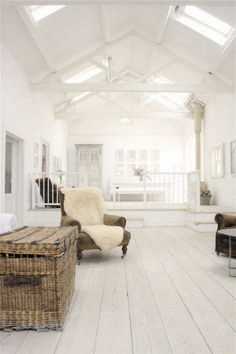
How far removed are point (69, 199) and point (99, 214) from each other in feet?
1.68

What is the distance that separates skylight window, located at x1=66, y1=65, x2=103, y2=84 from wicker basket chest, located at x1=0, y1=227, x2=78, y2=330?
303 inches

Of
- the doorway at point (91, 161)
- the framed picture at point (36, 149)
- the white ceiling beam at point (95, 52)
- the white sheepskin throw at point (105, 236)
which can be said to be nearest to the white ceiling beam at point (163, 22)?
the white ceiling beam at point (95, 52)

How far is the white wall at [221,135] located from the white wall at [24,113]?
483cm

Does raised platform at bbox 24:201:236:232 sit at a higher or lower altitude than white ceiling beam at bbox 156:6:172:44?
lower

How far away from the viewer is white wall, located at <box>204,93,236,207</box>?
7.51 m

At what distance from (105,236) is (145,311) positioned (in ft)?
5.26

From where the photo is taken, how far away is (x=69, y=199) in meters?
4.43

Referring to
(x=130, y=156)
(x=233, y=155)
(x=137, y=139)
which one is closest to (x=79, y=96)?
(x=137, y=139)

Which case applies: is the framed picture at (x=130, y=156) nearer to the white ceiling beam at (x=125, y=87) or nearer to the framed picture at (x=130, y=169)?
the framed picture at (x=130, y=169)

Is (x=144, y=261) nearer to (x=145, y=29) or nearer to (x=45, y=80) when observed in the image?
(x=45, y=80)

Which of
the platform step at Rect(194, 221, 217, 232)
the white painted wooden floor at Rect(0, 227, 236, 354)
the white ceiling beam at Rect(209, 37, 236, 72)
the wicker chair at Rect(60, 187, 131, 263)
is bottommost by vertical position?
the white painted wooden floor at Rect(0, 227, 236, 354)

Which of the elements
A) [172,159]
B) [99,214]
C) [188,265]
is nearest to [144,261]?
[188,265]

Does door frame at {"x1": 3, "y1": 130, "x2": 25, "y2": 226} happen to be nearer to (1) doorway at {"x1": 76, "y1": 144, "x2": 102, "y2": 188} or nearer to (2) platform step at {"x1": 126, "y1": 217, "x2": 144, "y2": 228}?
(2) platform step at {"x1": 126, "y1": 217, "x2": 144, "y2": 228}

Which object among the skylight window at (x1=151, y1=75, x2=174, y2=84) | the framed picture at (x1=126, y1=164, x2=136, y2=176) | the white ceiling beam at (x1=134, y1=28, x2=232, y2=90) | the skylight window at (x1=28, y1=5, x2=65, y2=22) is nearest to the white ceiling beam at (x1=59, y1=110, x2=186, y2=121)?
the skylight window at (x1=151, y1=75, x2=174, y2=84)
